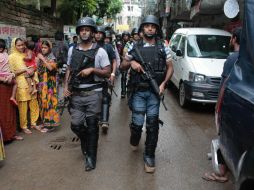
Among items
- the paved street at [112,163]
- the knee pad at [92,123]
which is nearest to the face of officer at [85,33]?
the knee pad at [92,123]

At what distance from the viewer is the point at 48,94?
21.5 feet

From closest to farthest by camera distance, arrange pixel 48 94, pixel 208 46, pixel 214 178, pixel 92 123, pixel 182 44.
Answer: pixel 214 178 < pixel 92 123 < pixel 48 94 < pixel 208 46 < pixel 182 44

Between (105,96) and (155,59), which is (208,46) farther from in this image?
(155,59)

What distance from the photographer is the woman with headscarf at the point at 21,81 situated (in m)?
6.16

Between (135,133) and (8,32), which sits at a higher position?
(8,32)

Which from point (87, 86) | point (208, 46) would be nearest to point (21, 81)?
point (87, 86)

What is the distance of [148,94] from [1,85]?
2.59m

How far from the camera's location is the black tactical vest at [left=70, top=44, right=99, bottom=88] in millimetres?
4535

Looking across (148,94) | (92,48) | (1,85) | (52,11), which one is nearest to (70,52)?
(92,48)

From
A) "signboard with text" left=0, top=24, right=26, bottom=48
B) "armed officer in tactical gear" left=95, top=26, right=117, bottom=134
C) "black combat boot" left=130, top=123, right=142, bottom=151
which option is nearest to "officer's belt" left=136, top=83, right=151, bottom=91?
"black combat boot" left=130, top=123, right=142, bottom=151

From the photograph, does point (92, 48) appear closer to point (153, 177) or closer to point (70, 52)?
point (70, 52)

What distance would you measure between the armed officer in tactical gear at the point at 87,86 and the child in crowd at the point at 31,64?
195 centimetres

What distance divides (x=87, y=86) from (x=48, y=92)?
2.16 metres

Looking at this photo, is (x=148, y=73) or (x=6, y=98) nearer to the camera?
(x=148, y=73)
